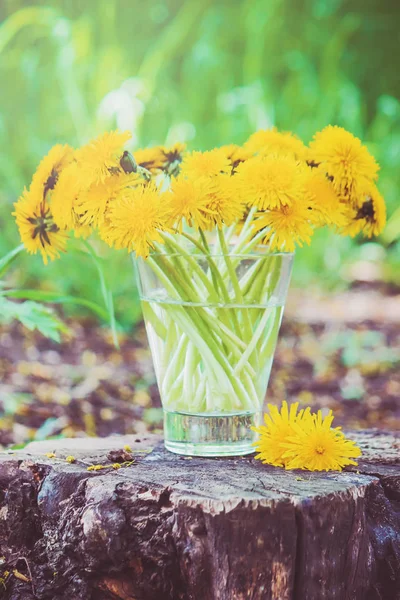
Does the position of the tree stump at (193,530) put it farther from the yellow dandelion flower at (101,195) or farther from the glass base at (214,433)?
the yellow dandelion flower at (101,195)

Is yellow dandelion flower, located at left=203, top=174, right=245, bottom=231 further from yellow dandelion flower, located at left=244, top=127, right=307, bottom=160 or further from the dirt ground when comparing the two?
the dirt ground

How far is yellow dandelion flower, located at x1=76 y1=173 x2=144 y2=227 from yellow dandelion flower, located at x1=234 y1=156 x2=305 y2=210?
0.38 ft

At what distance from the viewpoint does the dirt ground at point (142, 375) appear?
5.46 feet

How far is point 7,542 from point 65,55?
1650 mm

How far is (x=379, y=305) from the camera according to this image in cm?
248

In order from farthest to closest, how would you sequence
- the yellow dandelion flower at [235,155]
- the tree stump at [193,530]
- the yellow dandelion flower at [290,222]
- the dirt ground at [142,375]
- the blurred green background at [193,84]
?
the blurred green background at [193,84] < the dirt ground at [142,375] < the yellow dandelion flower at [235,155] < the yellow dandelion flower at [290,222] < the tree stump at [193,530]

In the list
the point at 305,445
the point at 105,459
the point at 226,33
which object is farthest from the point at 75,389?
the point at 226,33

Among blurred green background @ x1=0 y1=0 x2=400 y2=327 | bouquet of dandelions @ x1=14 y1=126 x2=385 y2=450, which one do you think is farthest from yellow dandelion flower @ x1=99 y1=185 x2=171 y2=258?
blurred green background @ x1=0 y1=0 x2=400 y2=327

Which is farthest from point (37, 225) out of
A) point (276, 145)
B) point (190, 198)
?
point (276, 145)

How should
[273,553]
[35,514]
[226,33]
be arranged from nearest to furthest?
[273,553] < [35,514] < [226,33]

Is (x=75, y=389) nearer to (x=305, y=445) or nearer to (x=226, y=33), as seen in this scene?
(x=305, y=445)

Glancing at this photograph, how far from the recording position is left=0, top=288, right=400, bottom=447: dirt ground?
1.66 m

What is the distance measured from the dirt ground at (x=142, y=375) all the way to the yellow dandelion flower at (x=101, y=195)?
0.83 meters

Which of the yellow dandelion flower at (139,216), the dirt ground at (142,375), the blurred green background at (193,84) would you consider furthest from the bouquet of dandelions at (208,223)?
the blurred green background at (193,84)
